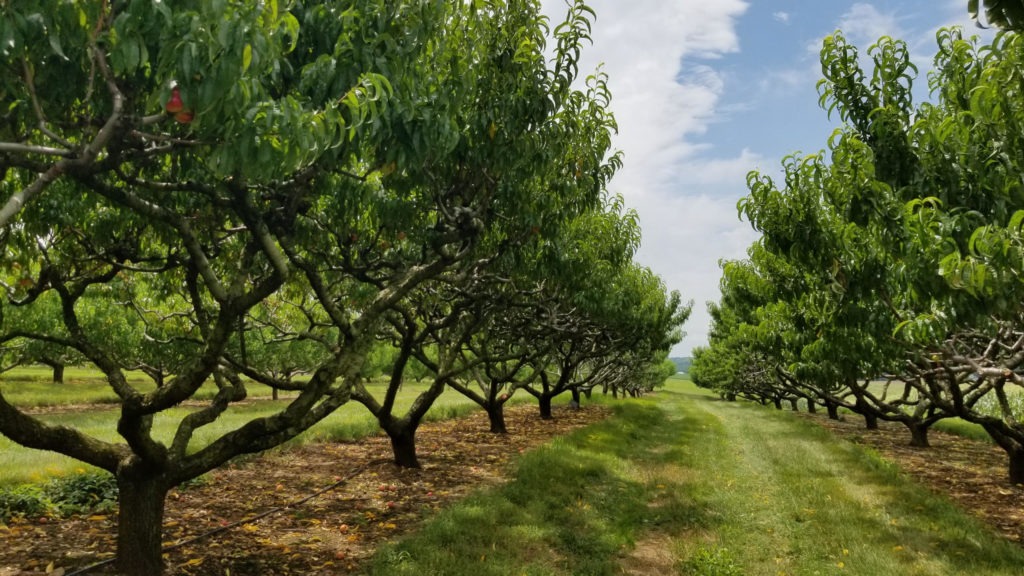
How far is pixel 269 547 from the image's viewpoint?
7.44m

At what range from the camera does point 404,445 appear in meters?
12.9

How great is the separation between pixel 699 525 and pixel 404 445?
6415 millimetres

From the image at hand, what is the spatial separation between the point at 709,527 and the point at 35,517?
391 inches

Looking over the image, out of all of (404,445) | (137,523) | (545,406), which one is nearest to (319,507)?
(404,445)

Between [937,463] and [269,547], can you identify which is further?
[937,463]

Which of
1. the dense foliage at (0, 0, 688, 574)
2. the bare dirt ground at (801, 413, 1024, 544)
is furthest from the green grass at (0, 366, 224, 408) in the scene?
the bare dirt ground at (801, 413, 1024, 544)

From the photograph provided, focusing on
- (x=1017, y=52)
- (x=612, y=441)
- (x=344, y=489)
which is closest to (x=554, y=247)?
(x=344, y=489)

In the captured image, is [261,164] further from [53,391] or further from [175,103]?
[53,391]

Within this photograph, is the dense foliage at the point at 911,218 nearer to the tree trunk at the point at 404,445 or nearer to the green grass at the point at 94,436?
the tree trunk at the point at 404,445

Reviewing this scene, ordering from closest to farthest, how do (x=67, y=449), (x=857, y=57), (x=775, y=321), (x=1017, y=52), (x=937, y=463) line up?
(x=1017, y=52), (x=67, y=449), (x=857, y=57), (x=775, y=321), (x=937, y=463)

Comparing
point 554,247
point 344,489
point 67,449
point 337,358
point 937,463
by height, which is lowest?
point 937,463

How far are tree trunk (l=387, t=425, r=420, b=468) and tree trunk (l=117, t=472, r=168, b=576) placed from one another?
6.89 m

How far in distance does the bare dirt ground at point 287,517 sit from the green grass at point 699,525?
768 mm

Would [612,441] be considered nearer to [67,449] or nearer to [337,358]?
[337,358]
